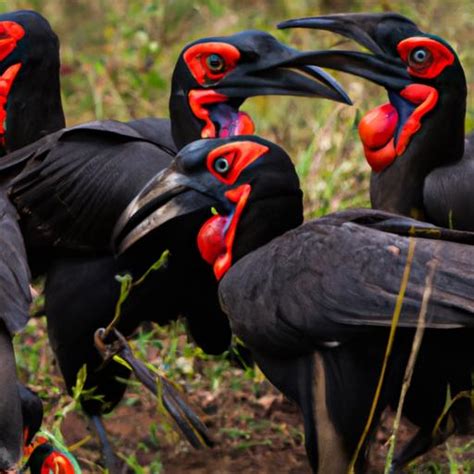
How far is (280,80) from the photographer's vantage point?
511 cm

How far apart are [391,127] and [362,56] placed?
252 millimetres

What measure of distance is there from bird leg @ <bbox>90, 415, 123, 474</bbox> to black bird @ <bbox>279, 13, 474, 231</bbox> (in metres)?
1.17

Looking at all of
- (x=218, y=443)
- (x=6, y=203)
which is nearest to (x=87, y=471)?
(x=218, y=443)

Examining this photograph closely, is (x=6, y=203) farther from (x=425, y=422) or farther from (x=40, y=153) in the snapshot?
(x=425, y=422)

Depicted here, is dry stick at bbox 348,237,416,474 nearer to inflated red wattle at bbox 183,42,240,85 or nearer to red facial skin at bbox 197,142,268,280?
red facial skin at bbox 197,142,268,280

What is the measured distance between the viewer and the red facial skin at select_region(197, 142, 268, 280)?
4.38m

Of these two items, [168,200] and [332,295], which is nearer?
[332,295]

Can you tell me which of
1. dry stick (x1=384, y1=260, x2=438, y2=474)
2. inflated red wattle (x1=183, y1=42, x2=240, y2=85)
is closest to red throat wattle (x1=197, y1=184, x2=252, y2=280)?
dry stick (x1=384, y1=260, x2=438, y2=474)

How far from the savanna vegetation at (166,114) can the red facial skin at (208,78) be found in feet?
2.33

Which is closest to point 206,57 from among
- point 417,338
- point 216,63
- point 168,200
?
point 216,63

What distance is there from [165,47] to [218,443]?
10.3 feet

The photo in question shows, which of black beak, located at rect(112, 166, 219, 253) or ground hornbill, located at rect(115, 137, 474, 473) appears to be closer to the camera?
ground hornbill, located at rect(115, 137, 474, 473)

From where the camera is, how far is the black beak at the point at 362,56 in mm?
5074

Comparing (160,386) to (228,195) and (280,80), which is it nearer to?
(228,195)
